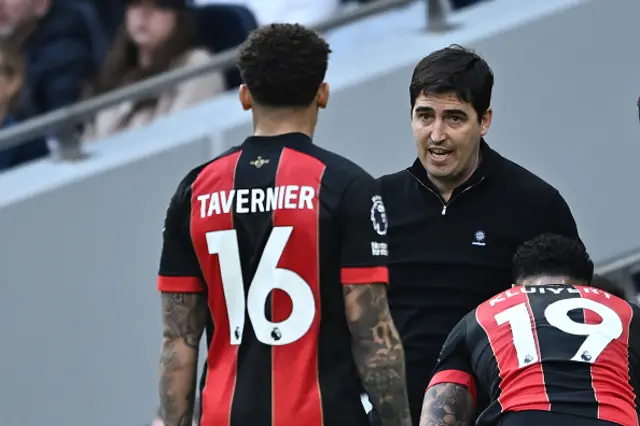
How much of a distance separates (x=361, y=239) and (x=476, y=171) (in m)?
0.83

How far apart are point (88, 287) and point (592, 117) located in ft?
9.08

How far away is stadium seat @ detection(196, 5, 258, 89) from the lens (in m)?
7.63

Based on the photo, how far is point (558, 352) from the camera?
12.9 feet

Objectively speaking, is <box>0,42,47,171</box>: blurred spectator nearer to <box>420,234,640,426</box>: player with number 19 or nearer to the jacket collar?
the jacket collar

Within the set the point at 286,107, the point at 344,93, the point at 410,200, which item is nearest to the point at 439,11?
the point at 344,93

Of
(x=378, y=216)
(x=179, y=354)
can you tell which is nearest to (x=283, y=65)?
(x=378, y=216)

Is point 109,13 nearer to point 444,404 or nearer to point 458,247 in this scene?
point 458,247

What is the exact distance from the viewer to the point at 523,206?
15.1ft

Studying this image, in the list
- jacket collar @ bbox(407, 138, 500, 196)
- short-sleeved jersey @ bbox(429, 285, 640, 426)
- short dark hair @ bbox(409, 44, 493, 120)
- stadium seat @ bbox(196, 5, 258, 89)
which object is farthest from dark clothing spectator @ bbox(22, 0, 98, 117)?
short-sleeved jersey @ bbox(429, 285, 640, 426)

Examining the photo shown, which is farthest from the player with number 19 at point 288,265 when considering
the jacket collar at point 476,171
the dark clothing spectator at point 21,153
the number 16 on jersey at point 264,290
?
the dark clothing spectator at point 21,153

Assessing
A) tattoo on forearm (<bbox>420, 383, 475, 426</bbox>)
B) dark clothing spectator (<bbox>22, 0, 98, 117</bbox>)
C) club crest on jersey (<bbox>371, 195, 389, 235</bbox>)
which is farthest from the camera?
dark clothing spectator (<bbox>22, 0, 98, 117</bbox>)

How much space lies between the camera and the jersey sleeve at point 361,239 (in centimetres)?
395

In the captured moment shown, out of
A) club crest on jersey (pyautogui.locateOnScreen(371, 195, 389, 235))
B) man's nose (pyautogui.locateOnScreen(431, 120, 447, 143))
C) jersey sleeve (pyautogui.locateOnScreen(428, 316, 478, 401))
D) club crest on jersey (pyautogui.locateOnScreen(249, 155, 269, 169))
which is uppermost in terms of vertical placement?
man's nose (pyautogui.locateOnScreen(431, 120, 447, 143))

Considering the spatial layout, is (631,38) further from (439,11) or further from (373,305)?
(373,305)
